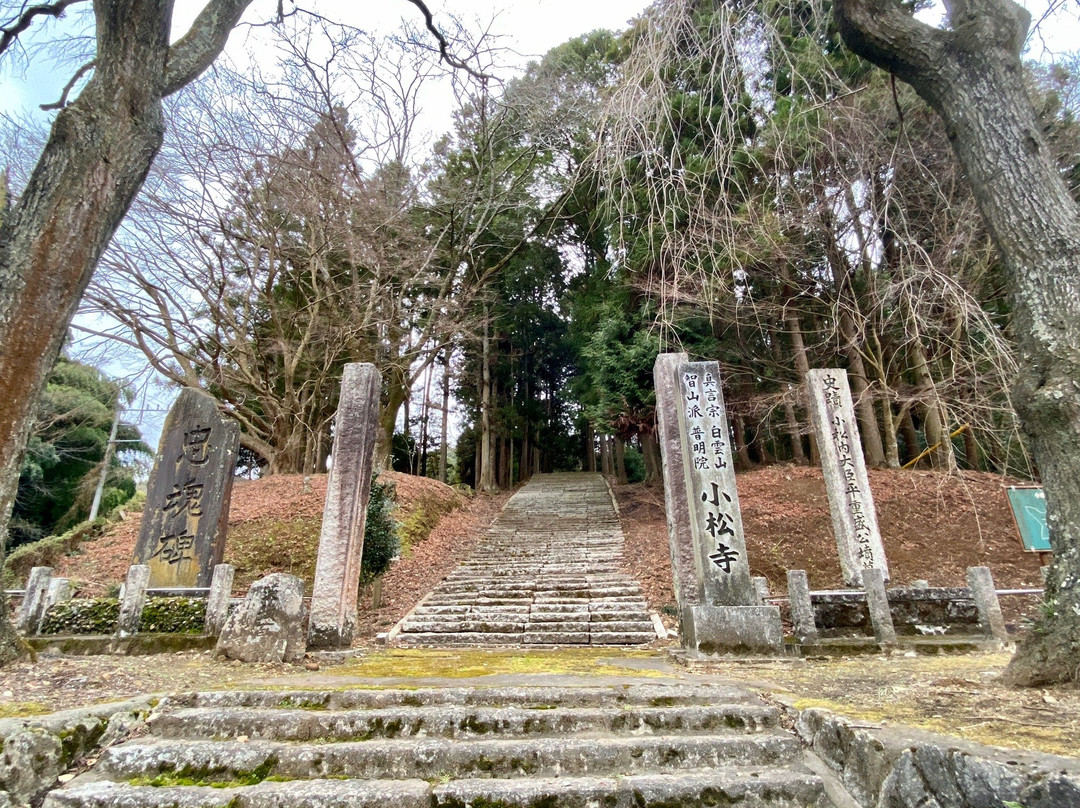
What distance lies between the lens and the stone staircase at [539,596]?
678 cm

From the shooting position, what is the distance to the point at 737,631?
506cm

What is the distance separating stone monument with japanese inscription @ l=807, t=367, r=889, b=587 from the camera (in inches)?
277

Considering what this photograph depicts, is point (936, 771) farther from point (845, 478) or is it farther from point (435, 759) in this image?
point (845, 478)

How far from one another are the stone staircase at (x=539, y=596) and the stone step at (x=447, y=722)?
367 centimetres

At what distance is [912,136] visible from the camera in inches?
344

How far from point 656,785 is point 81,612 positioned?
646 centimetres

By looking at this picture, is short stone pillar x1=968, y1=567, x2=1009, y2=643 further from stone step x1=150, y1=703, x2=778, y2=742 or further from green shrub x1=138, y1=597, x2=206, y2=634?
green shrub x1=138, y1=597, x2=206, y2=634

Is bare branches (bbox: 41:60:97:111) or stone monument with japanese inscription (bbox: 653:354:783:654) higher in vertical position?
bare branches (bbox: 41:60:97:111)

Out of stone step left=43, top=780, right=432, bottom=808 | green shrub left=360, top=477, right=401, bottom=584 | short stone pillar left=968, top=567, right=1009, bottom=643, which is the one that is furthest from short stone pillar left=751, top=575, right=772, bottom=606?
green shrub left=360, top=477, right=401, bottom=584

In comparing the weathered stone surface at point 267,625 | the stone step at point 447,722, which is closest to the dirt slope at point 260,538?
the weathered stone surface at point 267,625

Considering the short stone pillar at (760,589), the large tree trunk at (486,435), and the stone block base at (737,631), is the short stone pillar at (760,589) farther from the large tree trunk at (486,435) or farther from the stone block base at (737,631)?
the large tree trunk at (486,435)

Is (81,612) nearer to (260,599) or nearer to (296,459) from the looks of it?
(260,599)

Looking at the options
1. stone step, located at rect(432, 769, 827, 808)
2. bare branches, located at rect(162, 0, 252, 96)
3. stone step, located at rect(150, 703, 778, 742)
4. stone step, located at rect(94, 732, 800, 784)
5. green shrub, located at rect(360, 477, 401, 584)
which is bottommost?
stone step, located at rect(432, 769, 827, 808)

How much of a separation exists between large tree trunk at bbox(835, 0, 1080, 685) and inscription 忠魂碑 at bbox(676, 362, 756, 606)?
2.62 metres
